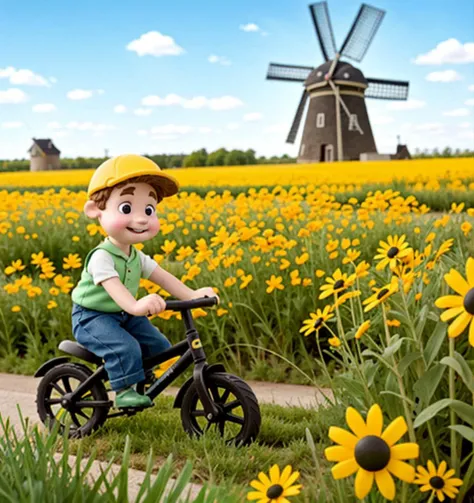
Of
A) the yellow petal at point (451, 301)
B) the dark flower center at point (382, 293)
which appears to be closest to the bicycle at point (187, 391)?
the dark flower center at point (382, 293)

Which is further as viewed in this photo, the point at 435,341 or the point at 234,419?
the point at 234,419

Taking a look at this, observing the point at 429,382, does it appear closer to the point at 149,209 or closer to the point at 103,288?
the point at 149,209

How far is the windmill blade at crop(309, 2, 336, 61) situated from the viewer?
29438mm

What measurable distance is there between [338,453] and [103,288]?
1.80 metres

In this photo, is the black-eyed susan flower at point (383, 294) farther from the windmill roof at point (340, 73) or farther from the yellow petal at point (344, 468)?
the windmill roof at point (340, 73)

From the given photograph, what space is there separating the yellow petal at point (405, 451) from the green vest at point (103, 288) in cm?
180

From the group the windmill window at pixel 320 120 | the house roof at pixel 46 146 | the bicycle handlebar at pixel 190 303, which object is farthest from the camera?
the house roof at pixel 46 146

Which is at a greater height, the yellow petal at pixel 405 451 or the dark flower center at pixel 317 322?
the yellow petal at pixel 405 451

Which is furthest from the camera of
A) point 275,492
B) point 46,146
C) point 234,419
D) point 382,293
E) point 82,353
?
point 46,146

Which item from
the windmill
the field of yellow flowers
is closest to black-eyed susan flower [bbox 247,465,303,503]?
the field of yellow flowers

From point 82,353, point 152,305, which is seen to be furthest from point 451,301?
point 82,353

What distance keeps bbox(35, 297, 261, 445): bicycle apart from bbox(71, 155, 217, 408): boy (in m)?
0.11

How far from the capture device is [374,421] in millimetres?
1196

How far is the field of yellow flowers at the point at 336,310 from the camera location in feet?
5.29
